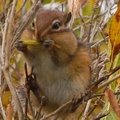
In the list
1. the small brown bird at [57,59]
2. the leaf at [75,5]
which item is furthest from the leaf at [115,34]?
the leaf at [75,5]

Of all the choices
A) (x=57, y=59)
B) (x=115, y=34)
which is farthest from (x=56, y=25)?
(x=115, y=34)

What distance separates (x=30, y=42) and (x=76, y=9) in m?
0.45

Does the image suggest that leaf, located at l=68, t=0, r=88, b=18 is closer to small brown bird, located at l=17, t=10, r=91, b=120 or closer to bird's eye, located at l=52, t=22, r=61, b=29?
small brown bird, located at l=17, t=10, r=91, b=120

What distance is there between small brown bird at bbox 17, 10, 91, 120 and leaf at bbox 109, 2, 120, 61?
0.33 m

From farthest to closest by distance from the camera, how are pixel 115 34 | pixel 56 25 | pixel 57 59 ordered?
pixel 57 59 → pixel 56 25 → pixel 115 34

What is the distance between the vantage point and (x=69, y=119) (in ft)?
8.93

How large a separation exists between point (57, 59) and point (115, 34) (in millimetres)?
567

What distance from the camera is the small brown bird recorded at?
2199 mm

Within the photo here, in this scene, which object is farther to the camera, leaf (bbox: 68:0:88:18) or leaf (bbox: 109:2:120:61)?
leaf (bbox: 68:0:88:18)

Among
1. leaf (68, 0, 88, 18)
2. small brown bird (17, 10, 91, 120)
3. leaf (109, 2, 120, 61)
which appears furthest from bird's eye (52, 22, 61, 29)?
leaf (109, 2, 120, 61)

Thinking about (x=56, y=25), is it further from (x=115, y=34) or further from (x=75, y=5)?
(x=115, y=34)

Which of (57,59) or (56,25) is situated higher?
(56,25)

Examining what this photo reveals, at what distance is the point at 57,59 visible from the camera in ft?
7.88

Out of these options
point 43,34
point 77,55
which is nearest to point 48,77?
point 77,55
